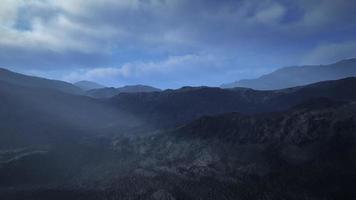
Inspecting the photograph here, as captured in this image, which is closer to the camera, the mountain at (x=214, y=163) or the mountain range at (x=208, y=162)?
the mountain at (x=214, y=163)

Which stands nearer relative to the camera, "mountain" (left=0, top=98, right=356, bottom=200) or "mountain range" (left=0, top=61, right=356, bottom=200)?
"mountain" (left=0, top=98, right=356, bottom=200)

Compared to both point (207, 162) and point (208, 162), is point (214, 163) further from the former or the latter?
point (207, 162)

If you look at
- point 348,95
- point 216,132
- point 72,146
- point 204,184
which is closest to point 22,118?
point 72,146

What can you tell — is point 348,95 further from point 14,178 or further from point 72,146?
point 14,178

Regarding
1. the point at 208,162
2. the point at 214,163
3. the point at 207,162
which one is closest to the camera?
the point at 214,163

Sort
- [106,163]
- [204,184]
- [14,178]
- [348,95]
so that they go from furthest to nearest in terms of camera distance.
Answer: [348,95] → [106,163] → [14,178] → [204,184]

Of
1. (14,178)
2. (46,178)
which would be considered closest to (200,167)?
(46,178)

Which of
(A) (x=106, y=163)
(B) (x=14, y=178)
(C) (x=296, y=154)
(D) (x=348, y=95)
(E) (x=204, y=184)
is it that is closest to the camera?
(E) (x=204, y=184)

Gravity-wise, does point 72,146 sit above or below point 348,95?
below

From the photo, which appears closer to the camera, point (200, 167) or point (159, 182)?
point (159, 182)

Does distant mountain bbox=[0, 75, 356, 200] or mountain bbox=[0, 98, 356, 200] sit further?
distant mountain bbox=[0, 75, 356, 200]

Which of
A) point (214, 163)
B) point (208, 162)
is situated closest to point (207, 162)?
point (208, 162)
